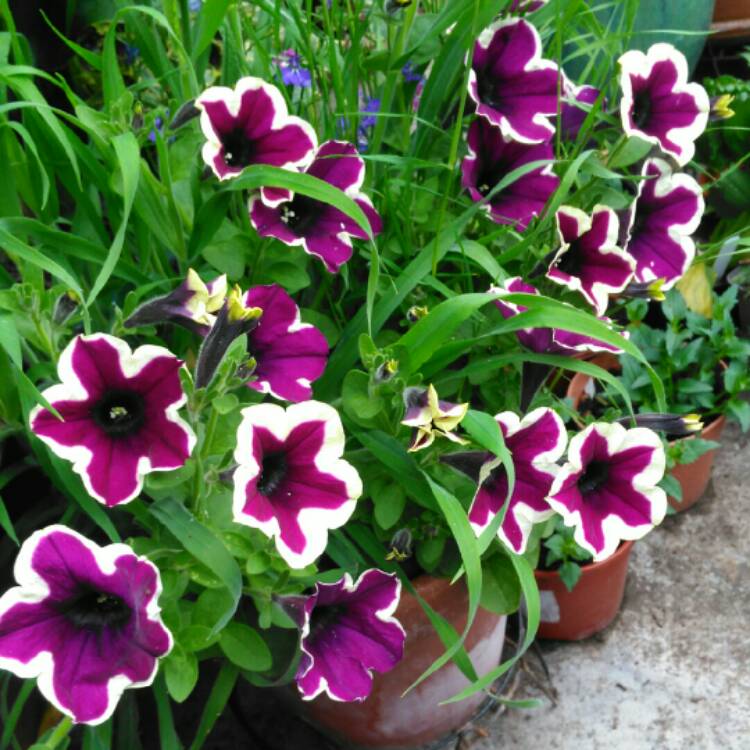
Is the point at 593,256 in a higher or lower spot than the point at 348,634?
higher

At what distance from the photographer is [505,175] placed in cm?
113

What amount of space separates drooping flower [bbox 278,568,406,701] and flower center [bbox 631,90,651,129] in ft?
1.82

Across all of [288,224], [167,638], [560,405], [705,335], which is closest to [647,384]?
[705,335]

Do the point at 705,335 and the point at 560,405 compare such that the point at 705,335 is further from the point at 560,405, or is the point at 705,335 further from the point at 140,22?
the point at 140,22

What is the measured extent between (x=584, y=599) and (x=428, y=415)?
0.76 metres

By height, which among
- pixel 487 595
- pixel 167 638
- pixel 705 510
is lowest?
pixel 705 510

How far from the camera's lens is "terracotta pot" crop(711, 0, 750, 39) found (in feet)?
7.25

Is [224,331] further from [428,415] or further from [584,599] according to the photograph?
[584,599]

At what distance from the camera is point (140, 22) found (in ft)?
3.74

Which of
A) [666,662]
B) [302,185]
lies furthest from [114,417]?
[666,662]

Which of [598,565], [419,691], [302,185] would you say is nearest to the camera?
[302,185]

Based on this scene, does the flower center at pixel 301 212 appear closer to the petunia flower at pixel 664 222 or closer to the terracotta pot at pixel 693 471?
the petunia flower at pixel 664 222

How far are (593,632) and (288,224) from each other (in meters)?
0.88

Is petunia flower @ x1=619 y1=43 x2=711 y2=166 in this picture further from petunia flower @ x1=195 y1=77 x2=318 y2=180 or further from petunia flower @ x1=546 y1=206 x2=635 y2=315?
petunia flower @ x1=195 y1=77 x2=318 y2=180
